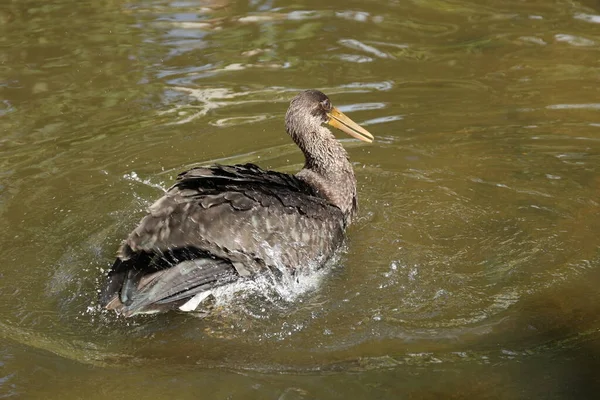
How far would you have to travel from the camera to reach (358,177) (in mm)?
7996

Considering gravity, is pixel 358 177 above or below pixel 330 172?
below

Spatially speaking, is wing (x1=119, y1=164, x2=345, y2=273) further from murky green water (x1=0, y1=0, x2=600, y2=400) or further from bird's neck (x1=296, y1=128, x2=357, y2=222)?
bird's neck (x1=296, y1=128, x2=357, y2=222)

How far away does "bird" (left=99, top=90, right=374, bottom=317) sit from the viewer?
5.84m

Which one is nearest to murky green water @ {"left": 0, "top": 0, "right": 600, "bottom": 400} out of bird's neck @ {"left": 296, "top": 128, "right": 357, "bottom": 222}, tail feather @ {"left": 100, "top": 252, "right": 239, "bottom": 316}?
tail feather @ {"left": 100, "top": 252, "right": 239, "bottom": 316}

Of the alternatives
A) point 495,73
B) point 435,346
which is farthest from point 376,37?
point 435,346

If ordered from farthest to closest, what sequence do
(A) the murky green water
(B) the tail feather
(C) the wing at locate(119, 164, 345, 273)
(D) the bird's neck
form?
(D) the bird's neck → (C) the wing at locate(119, 164, 345, 273) → (B) the tail feather → (A) the murky green water

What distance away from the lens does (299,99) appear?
7.35 m

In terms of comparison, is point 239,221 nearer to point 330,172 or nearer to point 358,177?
point 330,172

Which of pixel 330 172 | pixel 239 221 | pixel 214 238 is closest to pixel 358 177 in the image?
pixel 330 172

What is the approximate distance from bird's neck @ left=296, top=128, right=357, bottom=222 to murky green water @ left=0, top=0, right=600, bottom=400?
28 cm

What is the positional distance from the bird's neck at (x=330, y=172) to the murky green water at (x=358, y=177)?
279 mm

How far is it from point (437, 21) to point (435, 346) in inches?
270

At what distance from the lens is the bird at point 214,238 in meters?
5.84

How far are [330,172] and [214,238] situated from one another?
1.68 meters
